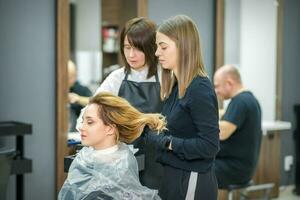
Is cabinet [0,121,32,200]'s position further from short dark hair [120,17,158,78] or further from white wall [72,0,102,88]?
white wall [72,0,102,88]

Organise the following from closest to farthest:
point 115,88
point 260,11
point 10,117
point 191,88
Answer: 1. point 191,88
2. point 115,88
3. point 10,117
4. point 260,11

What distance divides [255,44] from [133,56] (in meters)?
2.40

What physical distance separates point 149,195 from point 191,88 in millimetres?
460

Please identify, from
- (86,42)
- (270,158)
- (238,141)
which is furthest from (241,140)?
(86,42)

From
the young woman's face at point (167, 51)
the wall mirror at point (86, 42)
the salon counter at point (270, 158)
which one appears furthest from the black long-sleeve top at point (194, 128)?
the salon counter at point (270, 158)

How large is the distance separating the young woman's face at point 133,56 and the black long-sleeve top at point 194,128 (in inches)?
15.6

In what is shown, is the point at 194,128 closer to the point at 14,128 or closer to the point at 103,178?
the point at 103,178

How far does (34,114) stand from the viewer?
331 cm

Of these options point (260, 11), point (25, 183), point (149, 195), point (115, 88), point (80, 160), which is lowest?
point (25, 183)

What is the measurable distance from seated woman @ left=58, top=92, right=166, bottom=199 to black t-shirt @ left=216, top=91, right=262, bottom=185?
144 centimetres

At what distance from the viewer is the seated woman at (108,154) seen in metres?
1.91

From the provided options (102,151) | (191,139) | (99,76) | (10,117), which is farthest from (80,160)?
(99,76)

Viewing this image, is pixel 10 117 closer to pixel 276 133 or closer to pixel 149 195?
pixel 149 195

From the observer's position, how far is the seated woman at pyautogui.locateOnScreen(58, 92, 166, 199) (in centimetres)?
191
